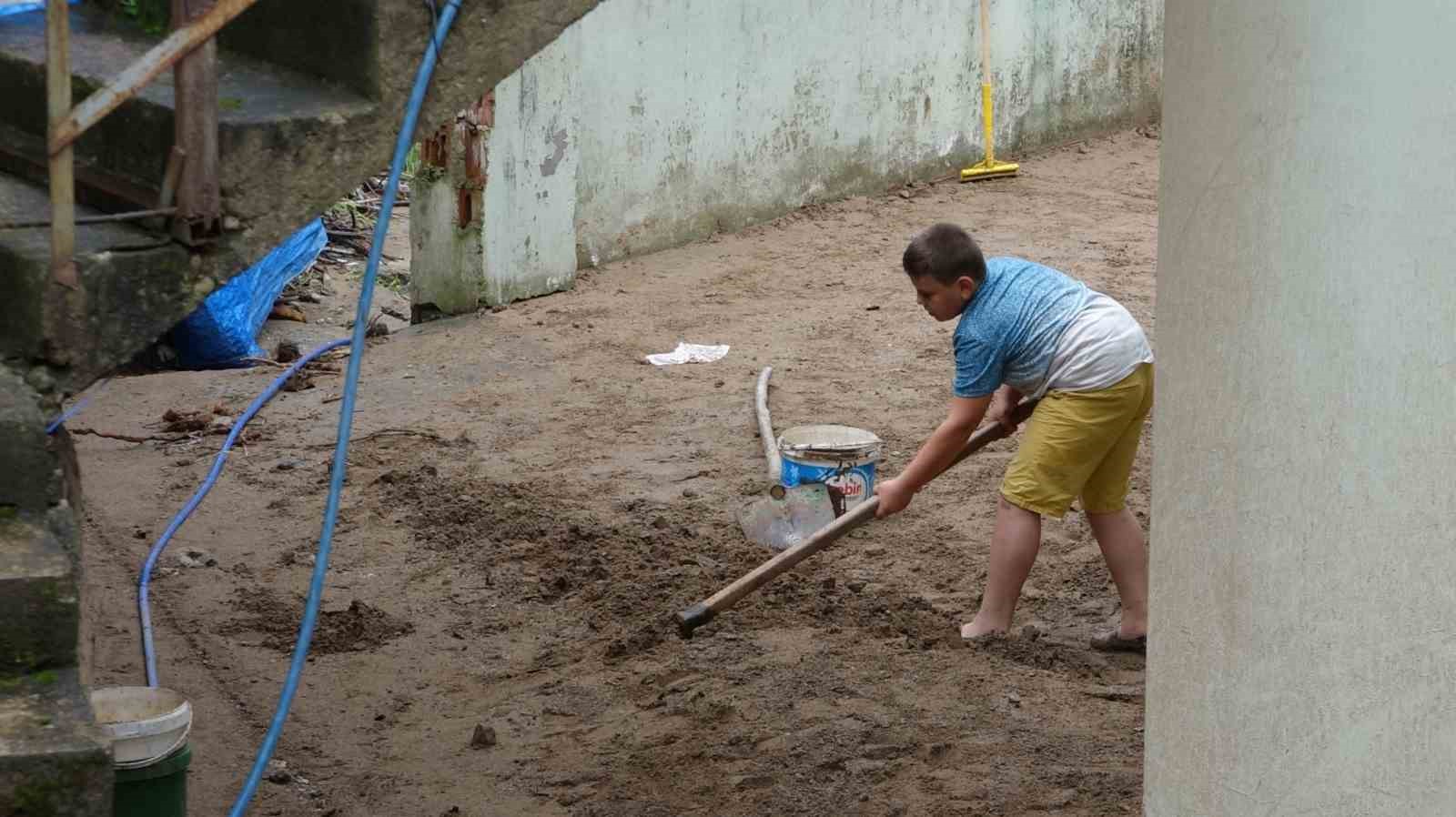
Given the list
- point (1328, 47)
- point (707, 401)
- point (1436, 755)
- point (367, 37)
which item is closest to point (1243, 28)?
point (1328, 47)

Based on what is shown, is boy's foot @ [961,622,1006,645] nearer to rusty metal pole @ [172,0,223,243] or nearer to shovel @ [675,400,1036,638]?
shovel @ [675,400,1036,638]

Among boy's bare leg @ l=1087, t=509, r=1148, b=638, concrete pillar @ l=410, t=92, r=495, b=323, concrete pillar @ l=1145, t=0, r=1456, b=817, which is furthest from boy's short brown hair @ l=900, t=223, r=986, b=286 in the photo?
concrete pillar @ l=410, t=92, r=495, b=323

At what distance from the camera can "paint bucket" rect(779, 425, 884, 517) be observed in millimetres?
6387

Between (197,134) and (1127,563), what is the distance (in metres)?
3.49

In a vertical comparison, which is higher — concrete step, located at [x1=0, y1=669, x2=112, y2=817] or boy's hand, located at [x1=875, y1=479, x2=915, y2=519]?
concrete step, located at [x1=0, y1=669, x2=112, y2=817]

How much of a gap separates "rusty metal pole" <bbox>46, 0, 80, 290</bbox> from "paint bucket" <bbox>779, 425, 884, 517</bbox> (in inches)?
132

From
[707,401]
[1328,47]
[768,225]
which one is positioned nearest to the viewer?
[1328,47]

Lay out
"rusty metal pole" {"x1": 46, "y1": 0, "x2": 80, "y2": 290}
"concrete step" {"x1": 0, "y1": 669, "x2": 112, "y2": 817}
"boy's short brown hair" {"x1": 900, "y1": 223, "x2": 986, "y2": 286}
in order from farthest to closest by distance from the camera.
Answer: "boy's short brown hair" {"x1": 900, "y1": 223, "x2": 986, "y2": 286} < "rusty metal pole" {"x1": 46, "y1": 0, "x2": 80, "y2": 290} < "concrete step" {"x1": 0, "y1": 669, "x2": 112, "y2": 817}

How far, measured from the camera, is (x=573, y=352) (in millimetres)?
9266

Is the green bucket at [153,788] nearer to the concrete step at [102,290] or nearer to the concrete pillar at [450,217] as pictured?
the concrete step at [102,290]

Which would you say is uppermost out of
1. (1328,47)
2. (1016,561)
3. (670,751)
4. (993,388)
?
(1328,47)

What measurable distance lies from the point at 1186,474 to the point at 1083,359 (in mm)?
1985

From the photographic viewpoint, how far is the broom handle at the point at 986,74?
505 inches

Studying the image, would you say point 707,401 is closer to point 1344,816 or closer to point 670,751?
point 670,751
